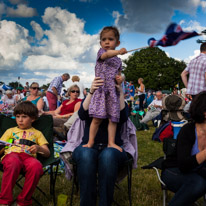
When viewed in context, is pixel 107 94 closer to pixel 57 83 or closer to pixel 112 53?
pixel 112 53

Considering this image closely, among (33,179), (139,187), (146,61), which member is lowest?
(139,187)

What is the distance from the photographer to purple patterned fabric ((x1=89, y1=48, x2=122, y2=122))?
259cm

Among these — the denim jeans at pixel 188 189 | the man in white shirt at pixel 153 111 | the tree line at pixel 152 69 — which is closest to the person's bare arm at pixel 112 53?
the denim jeans at pixel 188 189

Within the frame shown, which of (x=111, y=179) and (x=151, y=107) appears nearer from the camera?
(x=111, y=179)

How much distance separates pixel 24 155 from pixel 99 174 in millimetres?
903

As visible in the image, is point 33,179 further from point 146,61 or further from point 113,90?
point 146,61

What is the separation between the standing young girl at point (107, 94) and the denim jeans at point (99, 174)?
0.17 m

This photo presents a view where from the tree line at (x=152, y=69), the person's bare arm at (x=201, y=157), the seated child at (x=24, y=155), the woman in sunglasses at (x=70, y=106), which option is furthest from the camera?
the tree line at (x=152, y=69)

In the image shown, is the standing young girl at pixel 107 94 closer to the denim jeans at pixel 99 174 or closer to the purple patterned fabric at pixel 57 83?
the denim jeans at pixel 99 174

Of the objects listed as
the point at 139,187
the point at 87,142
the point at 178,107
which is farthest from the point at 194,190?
the point at 178,107

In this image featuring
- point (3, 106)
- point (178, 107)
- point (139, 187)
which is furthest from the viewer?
point (3, 106)

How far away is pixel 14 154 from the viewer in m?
2.81

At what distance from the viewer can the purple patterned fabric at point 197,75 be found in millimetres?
4672

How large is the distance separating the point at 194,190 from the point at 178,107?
377 centimetres
